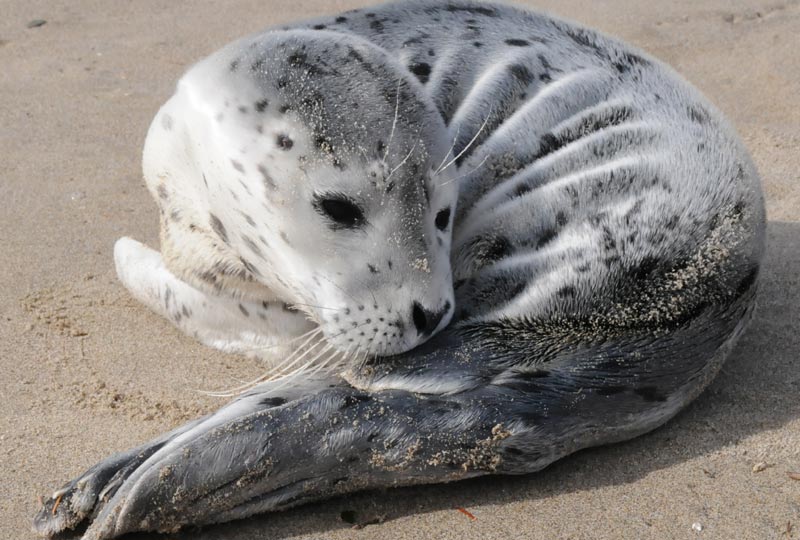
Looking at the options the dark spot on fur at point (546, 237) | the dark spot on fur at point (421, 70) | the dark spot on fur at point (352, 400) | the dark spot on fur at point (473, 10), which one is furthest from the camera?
the dark spot on fur at point (473, 10)

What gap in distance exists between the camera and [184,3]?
21.1 ft

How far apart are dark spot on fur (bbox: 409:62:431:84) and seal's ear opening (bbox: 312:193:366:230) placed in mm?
652

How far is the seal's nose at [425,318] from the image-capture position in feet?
8.91

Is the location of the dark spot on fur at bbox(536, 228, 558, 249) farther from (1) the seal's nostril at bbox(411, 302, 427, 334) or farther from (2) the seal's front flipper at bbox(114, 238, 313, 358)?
(2) the seal's front flipper at bbox(114, 238, 313, 358)

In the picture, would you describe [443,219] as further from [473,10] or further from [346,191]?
[473,10]

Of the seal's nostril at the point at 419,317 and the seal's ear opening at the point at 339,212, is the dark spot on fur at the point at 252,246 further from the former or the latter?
the seal's nostril at the point at 419,317

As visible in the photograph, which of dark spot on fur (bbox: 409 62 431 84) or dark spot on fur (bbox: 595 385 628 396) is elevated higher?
dark spot on fur (bbox: 409 62 431 84)

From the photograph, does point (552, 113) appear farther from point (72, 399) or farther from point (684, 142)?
point (72, 399)

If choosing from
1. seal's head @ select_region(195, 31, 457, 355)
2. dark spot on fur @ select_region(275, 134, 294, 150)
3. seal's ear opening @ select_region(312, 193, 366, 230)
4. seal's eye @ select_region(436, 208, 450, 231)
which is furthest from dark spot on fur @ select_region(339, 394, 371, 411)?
dark spot on fur @ select_region(275, 134, 294, 150)

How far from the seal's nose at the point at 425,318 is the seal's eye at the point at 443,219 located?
225 millimetres

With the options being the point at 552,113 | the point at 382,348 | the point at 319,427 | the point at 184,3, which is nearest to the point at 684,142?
the point at 552,113

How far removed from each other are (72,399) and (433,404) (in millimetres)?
1075

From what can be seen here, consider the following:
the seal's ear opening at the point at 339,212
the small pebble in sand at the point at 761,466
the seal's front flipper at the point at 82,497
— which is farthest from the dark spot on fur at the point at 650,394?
the seal's front flipper at the point at 82,497

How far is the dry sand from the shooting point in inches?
101
